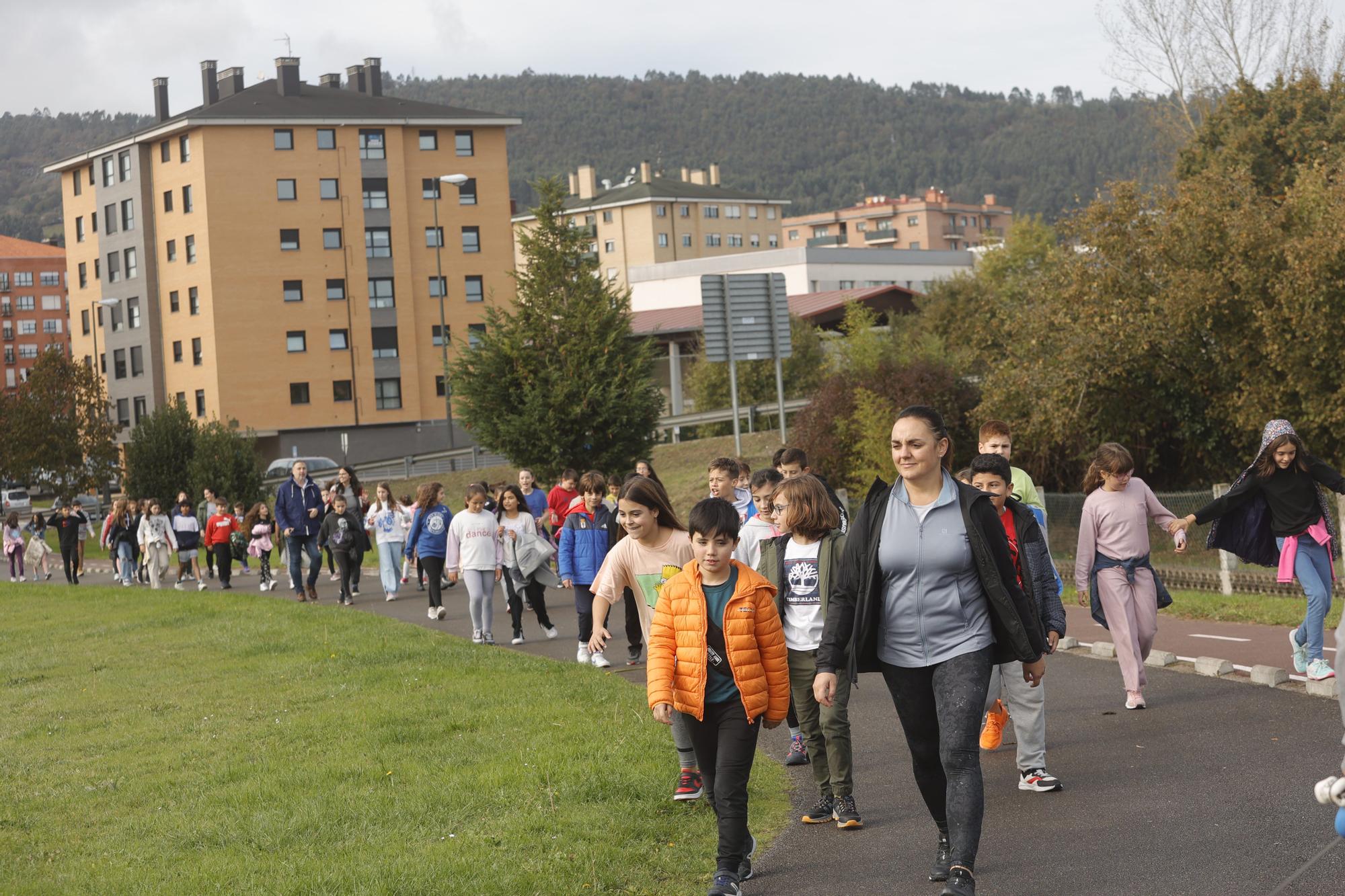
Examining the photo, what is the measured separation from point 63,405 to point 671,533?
187 feet

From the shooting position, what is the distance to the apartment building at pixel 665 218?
130125 millimetres

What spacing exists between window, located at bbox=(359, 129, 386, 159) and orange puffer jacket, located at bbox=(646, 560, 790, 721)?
7828cm

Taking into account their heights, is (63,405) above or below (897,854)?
above

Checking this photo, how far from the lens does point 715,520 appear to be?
21.2 ft

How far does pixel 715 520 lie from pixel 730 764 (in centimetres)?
105

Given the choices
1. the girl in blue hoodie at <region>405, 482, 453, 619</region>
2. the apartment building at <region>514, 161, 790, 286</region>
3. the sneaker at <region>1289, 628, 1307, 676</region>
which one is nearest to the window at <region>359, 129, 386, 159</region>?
the apartment building at <region>514, 161, 790, 286</region>

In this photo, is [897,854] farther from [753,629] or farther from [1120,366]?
[1120,366]

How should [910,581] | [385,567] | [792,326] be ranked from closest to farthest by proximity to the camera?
[910,581]
[385,567]
[792,326]

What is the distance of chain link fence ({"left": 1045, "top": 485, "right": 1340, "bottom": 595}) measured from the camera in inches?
665

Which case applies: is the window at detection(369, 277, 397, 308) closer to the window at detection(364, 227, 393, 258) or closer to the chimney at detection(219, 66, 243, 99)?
the window at detection(364, 227, 393, 258)

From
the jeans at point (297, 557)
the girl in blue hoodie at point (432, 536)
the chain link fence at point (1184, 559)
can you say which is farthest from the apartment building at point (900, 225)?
the girl in blue hoodie at point (432, 536)

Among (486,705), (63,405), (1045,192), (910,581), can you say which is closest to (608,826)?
(910,581)

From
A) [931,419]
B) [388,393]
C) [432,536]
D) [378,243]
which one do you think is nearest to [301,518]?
[432,536]

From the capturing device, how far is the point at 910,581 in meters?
5.86
